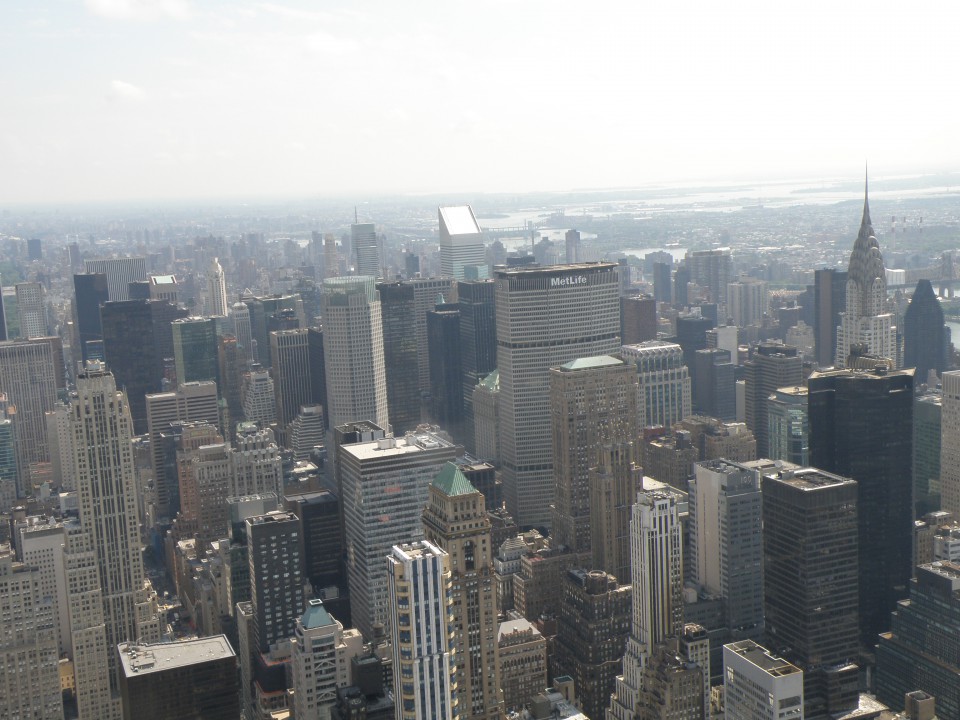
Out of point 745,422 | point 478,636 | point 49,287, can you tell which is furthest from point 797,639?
point 49,287

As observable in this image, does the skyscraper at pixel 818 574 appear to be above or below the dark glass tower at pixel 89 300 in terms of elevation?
below

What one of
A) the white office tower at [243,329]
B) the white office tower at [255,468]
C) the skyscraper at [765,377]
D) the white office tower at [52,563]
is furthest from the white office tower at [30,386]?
the skyscraper at [765,377]

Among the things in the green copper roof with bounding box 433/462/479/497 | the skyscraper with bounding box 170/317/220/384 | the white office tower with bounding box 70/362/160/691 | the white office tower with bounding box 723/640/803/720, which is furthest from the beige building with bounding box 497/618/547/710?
the skyscraper with bounding box 170/317/220/384

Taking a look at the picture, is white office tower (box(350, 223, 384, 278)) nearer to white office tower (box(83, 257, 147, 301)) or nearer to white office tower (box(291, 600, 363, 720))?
white office tower (box(83, 257, 147, 301))

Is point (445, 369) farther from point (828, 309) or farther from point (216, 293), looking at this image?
point (216, 293)

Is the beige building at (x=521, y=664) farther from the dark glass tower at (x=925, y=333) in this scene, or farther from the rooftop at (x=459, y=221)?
the rooftop at (x=459, y=221)

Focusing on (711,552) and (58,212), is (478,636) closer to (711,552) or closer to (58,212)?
(711,552)

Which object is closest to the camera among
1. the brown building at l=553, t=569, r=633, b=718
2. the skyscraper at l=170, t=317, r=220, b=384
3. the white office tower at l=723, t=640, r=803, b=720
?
the white office tower at l=723, t=640, r=803, b=720
